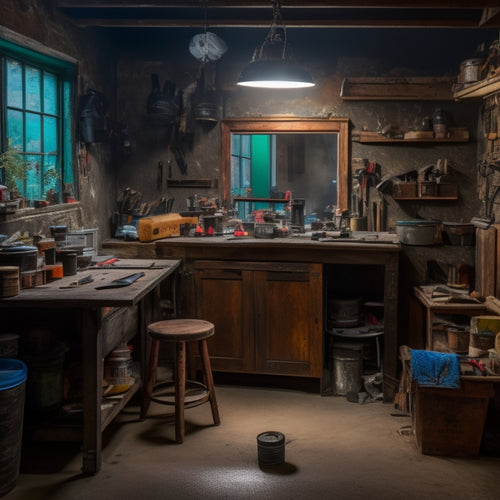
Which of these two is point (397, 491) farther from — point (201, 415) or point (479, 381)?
point (201, 415)

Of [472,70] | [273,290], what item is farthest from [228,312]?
[472,70]

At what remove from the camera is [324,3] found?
4797 millimetres

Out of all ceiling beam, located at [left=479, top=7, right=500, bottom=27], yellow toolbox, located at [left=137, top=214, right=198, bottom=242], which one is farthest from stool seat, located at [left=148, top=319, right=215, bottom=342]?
ceiling beam, located at [left=479, top=7, right=500, bottom=27]

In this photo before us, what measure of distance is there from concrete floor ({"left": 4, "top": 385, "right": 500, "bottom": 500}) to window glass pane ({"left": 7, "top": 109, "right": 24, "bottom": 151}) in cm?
201

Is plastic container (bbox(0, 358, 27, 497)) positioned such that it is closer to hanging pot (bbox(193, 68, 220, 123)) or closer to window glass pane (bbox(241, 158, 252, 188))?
hanging pot (bbox(193, 68, 220, 123))

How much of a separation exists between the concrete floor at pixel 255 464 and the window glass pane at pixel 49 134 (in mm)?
2116

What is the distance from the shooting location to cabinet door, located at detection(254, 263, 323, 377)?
15.8 ft

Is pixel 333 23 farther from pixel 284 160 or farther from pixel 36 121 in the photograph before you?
pixel 284 160

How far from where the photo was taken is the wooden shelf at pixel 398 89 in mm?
5918

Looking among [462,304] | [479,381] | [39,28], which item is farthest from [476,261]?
[39,28]

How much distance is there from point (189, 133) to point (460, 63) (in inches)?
100

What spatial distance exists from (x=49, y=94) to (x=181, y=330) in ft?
7.79

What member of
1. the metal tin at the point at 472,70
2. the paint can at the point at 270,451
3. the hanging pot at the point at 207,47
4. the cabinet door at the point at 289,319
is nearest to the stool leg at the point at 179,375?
the paint can at the point at 270,451

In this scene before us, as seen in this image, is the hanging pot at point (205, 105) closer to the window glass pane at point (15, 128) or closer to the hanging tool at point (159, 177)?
the hanging tool at point (159, 177)
